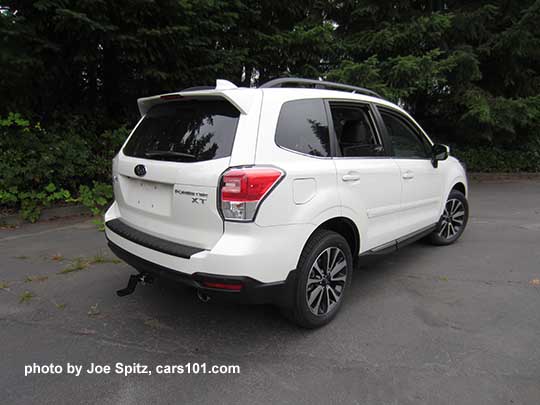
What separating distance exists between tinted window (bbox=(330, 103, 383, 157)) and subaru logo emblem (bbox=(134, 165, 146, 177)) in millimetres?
1507

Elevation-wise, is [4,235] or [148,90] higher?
[148,90]

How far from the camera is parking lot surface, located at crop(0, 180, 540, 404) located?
221cm

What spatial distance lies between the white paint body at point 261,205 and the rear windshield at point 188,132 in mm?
69

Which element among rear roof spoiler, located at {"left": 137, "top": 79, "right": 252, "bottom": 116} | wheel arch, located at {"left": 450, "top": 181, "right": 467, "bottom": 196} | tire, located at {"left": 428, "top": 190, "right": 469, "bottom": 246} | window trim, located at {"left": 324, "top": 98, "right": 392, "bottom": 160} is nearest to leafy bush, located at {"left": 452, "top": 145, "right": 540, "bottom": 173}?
wheel arch, located at {"left": 450, "top": 181, "right": 467, "bottom": 196}

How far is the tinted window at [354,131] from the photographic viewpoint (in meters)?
3.07

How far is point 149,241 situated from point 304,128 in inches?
54.0

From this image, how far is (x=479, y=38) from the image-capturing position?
10195mm

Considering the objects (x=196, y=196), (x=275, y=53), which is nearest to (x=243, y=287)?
(x=196, y=196)

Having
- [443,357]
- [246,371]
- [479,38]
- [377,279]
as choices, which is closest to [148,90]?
[377,279]

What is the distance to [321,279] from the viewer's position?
2812mm

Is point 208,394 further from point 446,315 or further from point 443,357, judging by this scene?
point 446,315

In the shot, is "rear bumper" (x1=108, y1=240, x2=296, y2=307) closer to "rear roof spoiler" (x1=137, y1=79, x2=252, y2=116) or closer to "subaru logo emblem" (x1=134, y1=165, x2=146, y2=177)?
"subaru logo emblem" (x1=134, y1=165, x2=146, y2=177)

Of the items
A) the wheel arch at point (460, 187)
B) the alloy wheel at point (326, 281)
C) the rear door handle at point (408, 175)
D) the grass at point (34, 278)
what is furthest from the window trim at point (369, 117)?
the grass at point (34, 278)

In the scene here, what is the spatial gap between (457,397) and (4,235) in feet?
18.6
